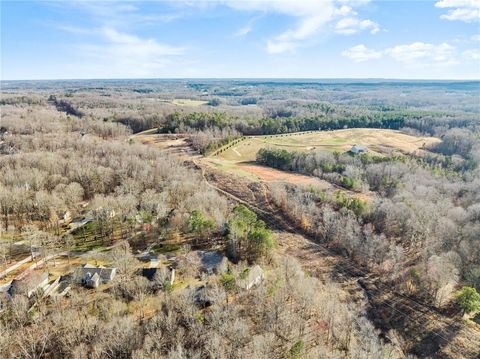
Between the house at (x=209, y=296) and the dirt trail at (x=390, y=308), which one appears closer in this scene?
the house at (x=209, y=296)

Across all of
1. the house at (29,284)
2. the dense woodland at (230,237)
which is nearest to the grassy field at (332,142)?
the dense woodland at (230,237)

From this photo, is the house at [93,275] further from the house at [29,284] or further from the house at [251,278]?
the house at [251,278]

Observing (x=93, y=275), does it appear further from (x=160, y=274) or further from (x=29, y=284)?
(x=160, y=274)

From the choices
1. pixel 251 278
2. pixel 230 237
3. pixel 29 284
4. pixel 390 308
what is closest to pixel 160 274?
pixel 251 278

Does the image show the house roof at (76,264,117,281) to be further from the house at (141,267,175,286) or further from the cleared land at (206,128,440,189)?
the cleared land at (206,128,440,189)

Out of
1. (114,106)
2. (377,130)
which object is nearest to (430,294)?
(377,130)

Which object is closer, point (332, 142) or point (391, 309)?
point (391, 309)
